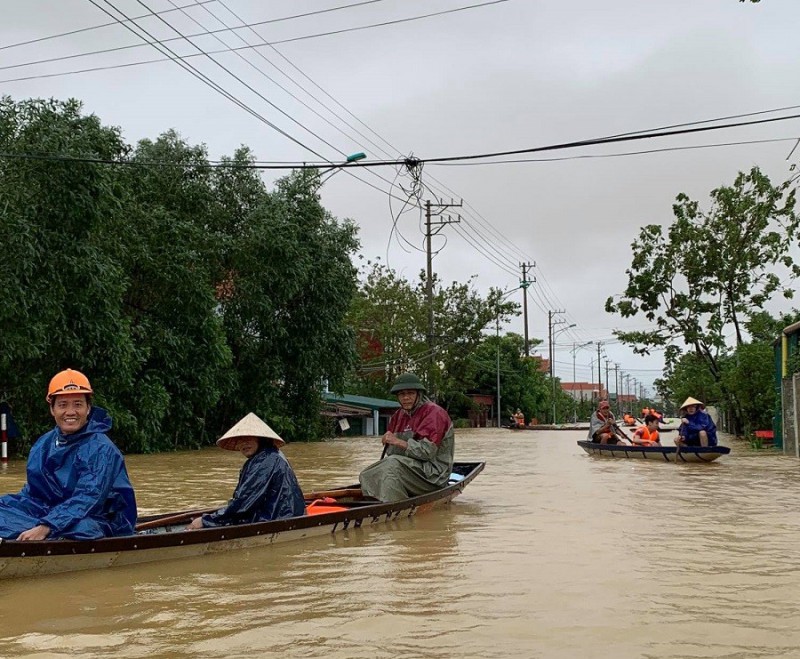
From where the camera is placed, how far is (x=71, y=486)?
704 centimetres

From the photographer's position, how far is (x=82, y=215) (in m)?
21.7

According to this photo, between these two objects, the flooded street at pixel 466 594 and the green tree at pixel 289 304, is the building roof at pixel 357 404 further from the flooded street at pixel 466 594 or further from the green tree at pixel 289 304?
the flooded street at pixel 466 594

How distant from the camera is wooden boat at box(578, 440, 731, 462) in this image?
19.4m

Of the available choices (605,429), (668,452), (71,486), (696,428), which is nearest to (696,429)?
(696,428)

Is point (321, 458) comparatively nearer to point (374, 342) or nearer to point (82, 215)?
point (82, 215)

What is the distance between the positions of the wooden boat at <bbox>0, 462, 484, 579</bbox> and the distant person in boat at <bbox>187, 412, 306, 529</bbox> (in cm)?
22

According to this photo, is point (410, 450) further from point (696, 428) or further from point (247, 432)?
point (696, 428)

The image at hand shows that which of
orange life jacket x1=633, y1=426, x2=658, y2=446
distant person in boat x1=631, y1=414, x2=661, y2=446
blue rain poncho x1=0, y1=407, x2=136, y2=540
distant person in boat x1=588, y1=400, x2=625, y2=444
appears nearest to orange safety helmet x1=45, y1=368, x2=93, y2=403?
blue rain poncho x1=0, y1=407, x2=136, y2=540

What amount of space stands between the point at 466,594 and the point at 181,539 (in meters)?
2.47

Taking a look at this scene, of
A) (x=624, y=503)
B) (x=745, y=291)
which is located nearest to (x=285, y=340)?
(x=745, y=291)

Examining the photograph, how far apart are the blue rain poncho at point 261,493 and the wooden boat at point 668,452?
12615 millimetres

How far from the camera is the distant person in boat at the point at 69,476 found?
22.5 feet

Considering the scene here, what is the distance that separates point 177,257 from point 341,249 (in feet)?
27.7

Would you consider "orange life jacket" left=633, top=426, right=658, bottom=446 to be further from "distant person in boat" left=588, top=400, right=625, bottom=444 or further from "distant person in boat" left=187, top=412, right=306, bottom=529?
"distant person in boat" left=187, top=412, right=306, bottom=529
